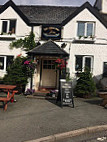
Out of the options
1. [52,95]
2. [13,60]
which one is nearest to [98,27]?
[52,95]

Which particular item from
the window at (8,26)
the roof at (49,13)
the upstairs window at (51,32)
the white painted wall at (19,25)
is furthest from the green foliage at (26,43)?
the roof at (49,13)

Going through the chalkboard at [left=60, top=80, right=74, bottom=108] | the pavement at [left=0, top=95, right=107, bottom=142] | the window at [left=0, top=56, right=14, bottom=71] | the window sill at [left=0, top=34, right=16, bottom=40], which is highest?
the window sill at [left=0, top=34, right=16, bottom=40]

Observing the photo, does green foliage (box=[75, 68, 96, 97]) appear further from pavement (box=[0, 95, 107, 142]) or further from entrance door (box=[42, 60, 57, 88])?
pavement (box=[0, 95, 107, 142])

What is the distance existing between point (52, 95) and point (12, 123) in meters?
5.10

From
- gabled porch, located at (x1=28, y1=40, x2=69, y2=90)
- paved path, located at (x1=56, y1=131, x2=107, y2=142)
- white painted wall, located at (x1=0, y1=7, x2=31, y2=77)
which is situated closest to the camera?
paved path, located at (x1=56, y1=131, x2=107, y2=142)

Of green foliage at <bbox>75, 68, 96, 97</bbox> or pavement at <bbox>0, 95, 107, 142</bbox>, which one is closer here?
pavement at <bbox>0, 95, 107, 142</bbox>

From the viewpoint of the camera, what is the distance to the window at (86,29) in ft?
39.9

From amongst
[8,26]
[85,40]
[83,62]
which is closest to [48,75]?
[83,62]

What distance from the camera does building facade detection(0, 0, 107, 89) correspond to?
39.4ft

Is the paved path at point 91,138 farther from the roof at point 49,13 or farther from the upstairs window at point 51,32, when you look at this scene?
the roof at point 49,13

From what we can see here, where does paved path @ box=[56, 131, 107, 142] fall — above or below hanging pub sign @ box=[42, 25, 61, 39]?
below

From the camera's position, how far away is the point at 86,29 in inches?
480

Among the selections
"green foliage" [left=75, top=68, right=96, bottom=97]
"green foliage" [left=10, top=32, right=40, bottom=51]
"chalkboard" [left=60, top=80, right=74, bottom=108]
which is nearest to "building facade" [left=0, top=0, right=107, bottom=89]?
"green foliage" [left=10, top=32, right=40, bottom=51]

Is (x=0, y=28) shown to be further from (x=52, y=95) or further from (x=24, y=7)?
(x=52, y=95)
